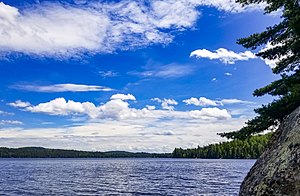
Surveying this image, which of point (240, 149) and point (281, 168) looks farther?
point (240, 149)

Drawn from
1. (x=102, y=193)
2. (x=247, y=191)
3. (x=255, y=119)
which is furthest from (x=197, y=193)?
(x=247, y=191)

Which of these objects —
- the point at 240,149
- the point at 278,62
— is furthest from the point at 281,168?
the point at 240,149

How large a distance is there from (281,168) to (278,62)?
9853 millimetres

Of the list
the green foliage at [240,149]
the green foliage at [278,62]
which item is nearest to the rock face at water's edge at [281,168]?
the green foliage at [278,62]

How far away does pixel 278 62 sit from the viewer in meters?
18.3

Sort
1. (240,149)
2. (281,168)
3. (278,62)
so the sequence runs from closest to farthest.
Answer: (281,168) < (278,62) < (240,149)

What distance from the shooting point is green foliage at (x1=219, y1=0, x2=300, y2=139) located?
1593cm

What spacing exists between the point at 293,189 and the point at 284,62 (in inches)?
406

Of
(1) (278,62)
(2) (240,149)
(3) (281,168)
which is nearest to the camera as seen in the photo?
(3) (281,168)

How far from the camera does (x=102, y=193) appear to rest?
38594 mm

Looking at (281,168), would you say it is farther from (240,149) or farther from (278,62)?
(240,149)

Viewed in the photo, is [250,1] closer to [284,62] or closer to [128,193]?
[284,62]

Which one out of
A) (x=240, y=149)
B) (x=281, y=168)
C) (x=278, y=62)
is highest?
(x=240, y=149)

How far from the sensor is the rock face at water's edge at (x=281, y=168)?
9.14m
